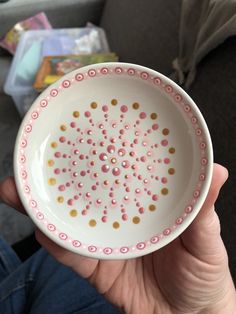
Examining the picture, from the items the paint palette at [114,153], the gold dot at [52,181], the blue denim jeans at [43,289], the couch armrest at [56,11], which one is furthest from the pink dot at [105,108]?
the couch armrest at [56,11]

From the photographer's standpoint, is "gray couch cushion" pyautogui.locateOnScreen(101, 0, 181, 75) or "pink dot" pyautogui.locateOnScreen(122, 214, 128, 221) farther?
"gray couch cushion" pyautogui.locateOnScreen(101, 0, 181, 75)

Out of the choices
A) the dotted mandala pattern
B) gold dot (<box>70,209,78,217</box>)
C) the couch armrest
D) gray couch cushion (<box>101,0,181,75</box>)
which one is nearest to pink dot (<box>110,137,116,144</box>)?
the dotted mandala pattern

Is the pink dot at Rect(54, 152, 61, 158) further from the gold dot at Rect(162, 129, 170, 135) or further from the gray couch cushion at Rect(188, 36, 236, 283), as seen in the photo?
the gray couch cushion at Rect(188, 36, 236, 283)

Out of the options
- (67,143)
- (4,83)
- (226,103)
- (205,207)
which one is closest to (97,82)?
(67,143)

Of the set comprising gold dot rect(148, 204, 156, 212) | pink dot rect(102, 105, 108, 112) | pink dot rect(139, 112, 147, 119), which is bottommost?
gold dot rect(148, 204, 156, 212)

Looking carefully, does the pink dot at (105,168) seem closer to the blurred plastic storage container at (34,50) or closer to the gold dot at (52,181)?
the gold dot at (52,181)

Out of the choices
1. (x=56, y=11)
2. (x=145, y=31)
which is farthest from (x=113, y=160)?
(x=56, y=11)
